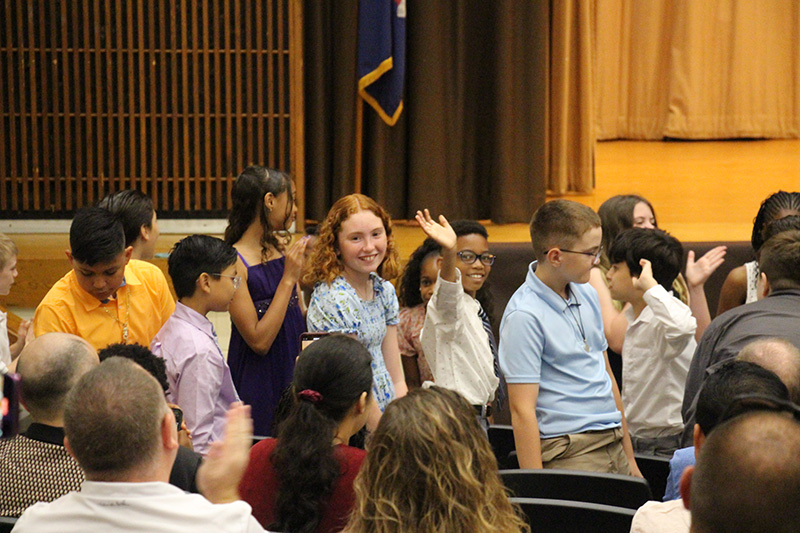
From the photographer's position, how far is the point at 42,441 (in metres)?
2.16

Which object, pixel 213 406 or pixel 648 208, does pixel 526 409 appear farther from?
pixel 648 208

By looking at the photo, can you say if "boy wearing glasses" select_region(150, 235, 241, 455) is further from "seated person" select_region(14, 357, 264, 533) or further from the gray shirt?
the gray shirt

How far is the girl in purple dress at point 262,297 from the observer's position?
140 inches

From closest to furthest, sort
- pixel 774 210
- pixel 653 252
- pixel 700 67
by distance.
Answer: pixel 653 252
pixel 774 210
pixel 700 67

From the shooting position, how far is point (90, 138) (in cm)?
654

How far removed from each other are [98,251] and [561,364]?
1560mm

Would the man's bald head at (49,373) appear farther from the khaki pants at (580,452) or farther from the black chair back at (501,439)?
the black chair back at (501,439)

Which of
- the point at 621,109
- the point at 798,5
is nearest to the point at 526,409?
the point at 621,109

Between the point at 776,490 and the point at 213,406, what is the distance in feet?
6.73

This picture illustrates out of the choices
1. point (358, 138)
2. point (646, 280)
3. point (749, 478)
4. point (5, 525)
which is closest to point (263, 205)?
point (646, 280)

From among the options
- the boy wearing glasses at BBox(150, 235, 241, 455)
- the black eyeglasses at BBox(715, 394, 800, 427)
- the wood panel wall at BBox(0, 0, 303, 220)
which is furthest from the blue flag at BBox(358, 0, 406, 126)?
the black eyeglasses at BBox(715, 394, 800, 427)

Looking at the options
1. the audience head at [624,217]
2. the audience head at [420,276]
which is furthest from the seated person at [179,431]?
Answer: the audience head at [624,217]

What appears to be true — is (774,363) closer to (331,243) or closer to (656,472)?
(656,472)

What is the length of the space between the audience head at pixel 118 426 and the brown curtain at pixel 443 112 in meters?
5.14
